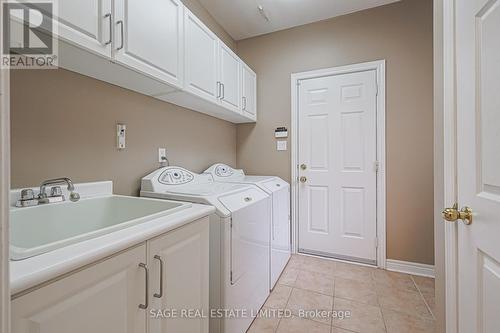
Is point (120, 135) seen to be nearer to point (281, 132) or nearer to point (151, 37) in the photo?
point (151, 37)

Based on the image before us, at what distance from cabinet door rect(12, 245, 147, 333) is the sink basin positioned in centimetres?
12

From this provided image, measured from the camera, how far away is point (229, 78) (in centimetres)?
221

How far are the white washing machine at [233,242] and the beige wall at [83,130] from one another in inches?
8.0

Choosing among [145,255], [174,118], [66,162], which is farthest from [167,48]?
[145,255]

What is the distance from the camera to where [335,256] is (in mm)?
2590

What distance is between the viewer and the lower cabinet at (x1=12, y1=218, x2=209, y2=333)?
539 millimetres

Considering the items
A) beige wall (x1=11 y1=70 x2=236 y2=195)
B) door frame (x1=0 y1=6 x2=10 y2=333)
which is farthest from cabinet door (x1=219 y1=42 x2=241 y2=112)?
door frame (x1=0 y1=6 x2=10 y2=333)

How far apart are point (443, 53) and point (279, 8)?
190cm

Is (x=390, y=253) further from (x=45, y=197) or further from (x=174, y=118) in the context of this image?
(x=45, y=197)

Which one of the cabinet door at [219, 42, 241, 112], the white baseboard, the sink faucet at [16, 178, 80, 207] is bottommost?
the white baseboard

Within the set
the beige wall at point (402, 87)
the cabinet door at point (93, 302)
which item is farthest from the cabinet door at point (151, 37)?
the beige wall at point (402, 87)

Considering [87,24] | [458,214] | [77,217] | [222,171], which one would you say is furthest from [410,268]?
[87,24]

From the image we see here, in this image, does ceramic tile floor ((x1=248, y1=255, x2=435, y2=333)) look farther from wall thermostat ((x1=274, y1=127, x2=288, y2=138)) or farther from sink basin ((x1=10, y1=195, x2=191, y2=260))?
wall thermostat ((x1=274, y1=127, x2=288, y2=138))

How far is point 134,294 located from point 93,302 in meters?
0.15
